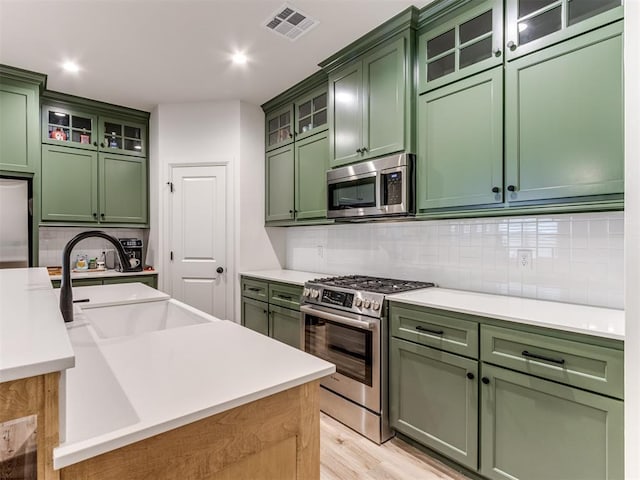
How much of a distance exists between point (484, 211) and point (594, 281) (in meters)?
0.66

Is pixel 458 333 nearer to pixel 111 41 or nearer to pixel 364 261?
pixel 364 261

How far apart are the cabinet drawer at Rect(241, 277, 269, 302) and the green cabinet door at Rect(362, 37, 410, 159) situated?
1580 mm

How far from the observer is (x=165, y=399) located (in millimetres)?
791

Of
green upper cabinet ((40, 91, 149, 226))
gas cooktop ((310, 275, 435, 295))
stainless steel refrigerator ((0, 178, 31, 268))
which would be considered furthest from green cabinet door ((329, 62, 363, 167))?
stainless steel refrigerator ((0, 178, 31, 268))

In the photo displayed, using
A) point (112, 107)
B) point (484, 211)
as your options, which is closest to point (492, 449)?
point (484, 211)

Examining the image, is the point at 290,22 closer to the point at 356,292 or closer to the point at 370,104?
the point at 370,104

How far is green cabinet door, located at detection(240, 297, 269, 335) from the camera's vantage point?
134 inches

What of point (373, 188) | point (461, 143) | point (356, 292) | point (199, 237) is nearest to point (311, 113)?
point (373, 188)

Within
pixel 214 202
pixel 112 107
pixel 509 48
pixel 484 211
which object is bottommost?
pixel 484 211

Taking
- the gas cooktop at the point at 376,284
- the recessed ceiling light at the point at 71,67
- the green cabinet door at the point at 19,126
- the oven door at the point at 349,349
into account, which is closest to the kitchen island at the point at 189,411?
the oven door at the point at 349,349

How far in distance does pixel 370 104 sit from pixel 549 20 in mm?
1167

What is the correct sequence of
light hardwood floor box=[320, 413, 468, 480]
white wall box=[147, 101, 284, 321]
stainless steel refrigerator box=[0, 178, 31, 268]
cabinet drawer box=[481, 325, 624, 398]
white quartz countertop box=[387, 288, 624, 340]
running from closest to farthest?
cabinet drawer box=[481, 325, 624, 398] < white quartz countertop box=[387, 288, 624, 340] < light hardwood floor box=[320, 413, 468, 480] < stainless steel refrigerator box=[0, 178, 31, 268] < white wall box=[147, 101, 284, 321]

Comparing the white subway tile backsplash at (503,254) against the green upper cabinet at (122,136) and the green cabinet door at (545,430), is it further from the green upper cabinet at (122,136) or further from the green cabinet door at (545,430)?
the green upper cabinet at (122,136)

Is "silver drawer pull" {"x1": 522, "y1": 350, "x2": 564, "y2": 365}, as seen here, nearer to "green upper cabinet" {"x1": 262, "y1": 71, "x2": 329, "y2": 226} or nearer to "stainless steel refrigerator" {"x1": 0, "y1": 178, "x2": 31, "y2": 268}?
"green upper cabinet" {"x1": 262, "y1": 71, "x2": 329, "y2": 226}
